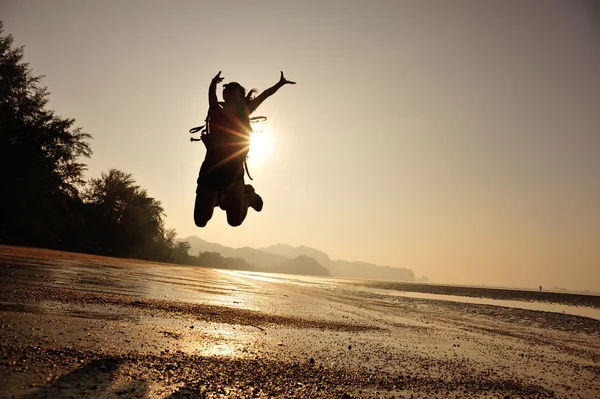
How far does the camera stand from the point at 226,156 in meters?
5.06

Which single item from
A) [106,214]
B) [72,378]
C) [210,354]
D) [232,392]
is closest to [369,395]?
[232,392]

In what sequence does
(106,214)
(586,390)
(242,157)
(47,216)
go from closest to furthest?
(586,390) < (242,157) < (47,216) < (106,214)

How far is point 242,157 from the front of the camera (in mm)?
5219

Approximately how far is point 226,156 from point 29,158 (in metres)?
31.9

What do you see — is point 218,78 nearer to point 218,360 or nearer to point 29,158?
point 218,360

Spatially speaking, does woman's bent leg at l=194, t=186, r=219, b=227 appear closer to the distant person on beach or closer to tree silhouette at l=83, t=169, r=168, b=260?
the distant person on beach

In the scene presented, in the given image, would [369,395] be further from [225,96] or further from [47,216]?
[47,216]

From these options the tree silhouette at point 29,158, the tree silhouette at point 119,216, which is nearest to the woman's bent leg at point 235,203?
the tree silhouette at point 29,158

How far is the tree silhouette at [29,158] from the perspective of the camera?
88.7ft

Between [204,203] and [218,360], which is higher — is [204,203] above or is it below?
above

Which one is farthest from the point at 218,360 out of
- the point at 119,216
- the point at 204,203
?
the point at 119,216

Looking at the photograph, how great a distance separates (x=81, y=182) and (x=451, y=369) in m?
40.8

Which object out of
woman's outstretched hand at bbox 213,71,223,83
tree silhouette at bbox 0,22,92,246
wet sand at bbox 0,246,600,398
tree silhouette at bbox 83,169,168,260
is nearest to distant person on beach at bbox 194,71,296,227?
woman's outstretched hand at bbox 213,71,223,83

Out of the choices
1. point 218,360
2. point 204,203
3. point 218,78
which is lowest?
point 218,360
